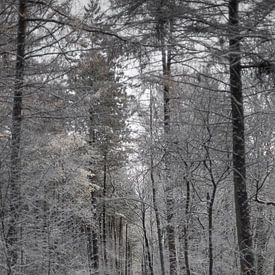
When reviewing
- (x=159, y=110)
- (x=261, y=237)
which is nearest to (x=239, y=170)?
(x=159, y=110)

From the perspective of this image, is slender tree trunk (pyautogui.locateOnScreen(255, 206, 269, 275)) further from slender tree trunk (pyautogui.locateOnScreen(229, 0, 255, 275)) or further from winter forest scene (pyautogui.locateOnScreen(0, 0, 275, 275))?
slender tree trunk (pyautogui.locateOnScreen(229, 0, 255, 275))

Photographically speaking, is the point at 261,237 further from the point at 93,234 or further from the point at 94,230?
the point at 93,234

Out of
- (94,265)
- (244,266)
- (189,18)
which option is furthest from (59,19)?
(94,265)

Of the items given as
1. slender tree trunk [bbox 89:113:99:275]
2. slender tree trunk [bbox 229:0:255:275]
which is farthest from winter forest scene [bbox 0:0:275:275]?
slender tree trunk [bbox 89:113:99:275]

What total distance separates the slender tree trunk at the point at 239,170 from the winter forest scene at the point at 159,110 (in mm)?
19

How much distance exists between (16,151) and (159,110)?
6.64 meters

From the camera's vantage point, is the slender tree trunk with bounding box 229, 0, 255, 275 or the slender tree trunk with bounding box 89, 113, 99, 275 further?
the slender tree trunk with bounding box 89, 113, 99, 275

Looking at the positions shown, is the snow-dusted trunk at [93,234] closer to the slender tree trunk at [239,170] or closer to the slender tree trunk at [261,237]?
the slender tree trunk at [261,237]

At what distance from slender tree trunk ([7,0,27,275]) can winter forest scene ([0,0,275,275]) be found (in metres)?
0.03

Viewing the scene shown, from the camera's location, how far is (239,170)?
6.64 m

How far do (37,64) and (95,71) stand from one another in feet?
33.5

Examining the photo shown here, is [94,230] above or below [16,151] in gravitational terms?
below

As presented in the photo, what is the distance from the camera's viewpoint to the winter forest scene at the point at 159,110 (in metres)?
6.24

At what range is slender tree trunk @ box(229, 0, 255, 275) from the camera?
6234 millimetres
